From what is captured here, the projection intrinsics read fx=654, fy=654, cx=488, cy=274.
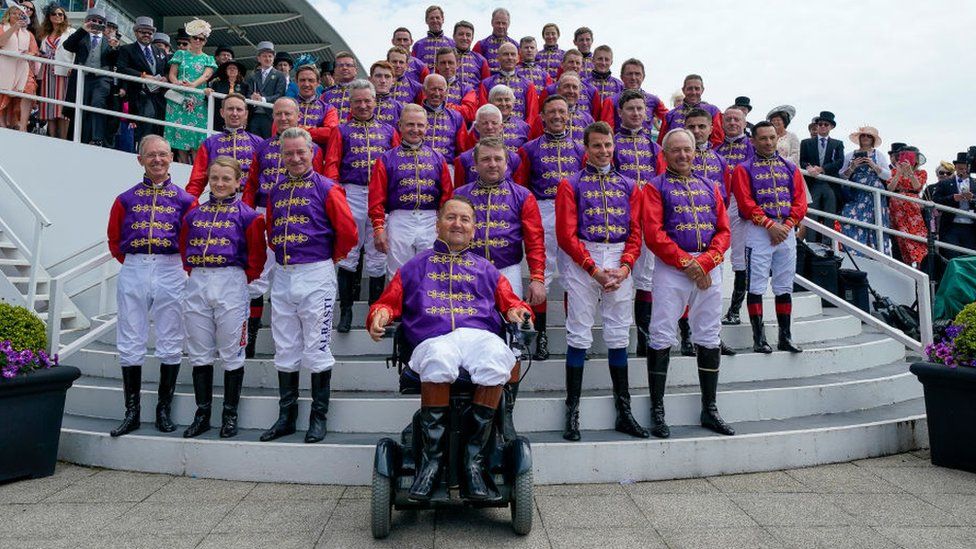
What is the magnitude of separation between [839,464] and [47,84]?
11243mm

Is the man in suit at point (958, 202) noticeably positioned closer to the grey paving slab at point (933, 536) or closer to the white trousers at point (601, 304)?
the white trousers at point (601, 304)

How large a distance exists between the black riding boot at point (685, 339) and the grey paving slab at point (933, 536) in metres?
2.20

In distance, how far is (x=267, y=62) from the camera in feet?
29.8

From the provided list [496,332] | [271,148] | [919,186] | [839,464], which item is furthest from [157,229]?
[919,186]

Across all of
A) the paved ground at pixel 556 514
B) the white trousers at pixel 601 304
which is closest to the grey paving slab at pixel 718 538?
the paved ground at pixel 556 514

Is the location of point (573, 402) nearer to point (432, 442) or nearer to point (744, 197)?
point (432, 442)

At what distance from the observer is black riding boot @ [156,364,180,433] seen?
4707 mm

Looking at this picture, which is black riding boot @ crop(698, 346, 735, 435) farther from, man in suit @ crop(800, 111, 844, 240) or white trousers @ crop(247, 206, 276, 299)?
man in suit @ crop(800, 111, 844, 240)

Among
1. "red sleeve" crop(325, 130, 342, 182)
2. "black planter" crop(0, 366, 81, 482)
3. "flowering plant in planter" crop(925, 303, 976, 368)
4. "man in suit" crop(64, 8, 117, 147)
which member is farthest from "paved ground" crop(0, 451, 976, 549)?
"man in suit" crop(64, 8, 117, 147)

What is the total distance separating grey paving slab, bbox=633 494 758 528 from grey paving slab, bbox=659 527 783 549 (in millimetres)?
65

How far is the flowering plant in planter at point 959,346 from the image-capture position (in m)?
4.37

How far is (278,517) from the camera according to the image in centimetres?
365

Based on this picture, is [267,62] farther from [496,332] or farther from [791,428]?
[791,428]

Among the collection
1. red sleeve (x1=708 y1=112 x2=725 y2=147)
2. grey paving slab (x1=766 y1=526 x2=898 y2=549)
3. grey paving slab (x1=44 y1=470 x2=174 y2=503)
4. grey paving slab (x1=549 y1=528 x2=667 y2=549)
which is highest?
red sleeve (x1=708 y1=112 x2=725 y2=147)
